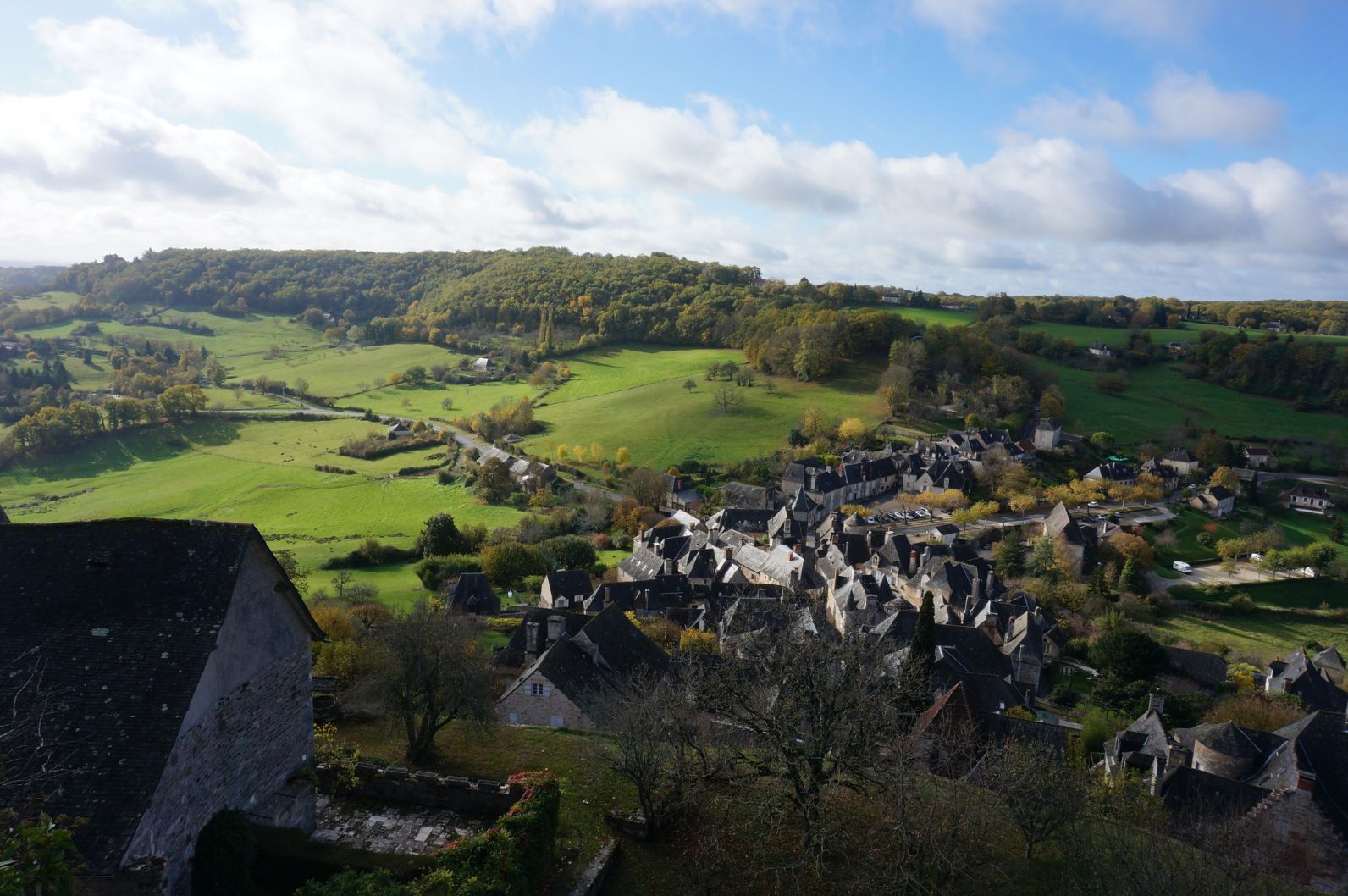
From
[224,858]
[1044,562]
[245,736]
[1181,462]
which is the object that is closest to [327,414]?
[1044,562]

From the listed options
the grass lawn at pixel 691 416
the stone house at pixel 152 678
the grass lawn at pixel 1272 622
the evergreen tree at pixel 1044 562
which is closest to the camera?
the stone house at pixel 152 678

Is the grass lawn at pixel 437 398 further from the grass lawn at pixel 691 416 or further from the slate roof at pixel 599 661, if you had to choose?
the slate roof at pixel 599 661

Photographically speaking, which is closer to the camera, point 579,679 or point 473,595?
point 579,679

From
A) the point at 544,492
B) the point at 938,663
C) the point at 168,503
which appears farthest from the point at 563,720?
the point at 168,503

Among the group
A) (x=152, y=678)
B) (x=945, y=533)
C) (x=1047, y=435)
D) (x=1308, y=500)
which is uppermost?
(x=152, y=678)

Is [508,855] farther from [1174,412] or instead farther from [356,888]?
[1174,412]

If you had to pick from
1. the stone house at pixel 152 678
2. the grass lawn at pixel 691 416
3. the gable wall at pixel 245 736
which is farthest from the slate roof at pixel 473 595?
the grass lawn at pixel 691 416

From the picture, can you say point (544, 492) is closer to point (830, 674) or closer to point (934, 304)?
point (830, 674)
